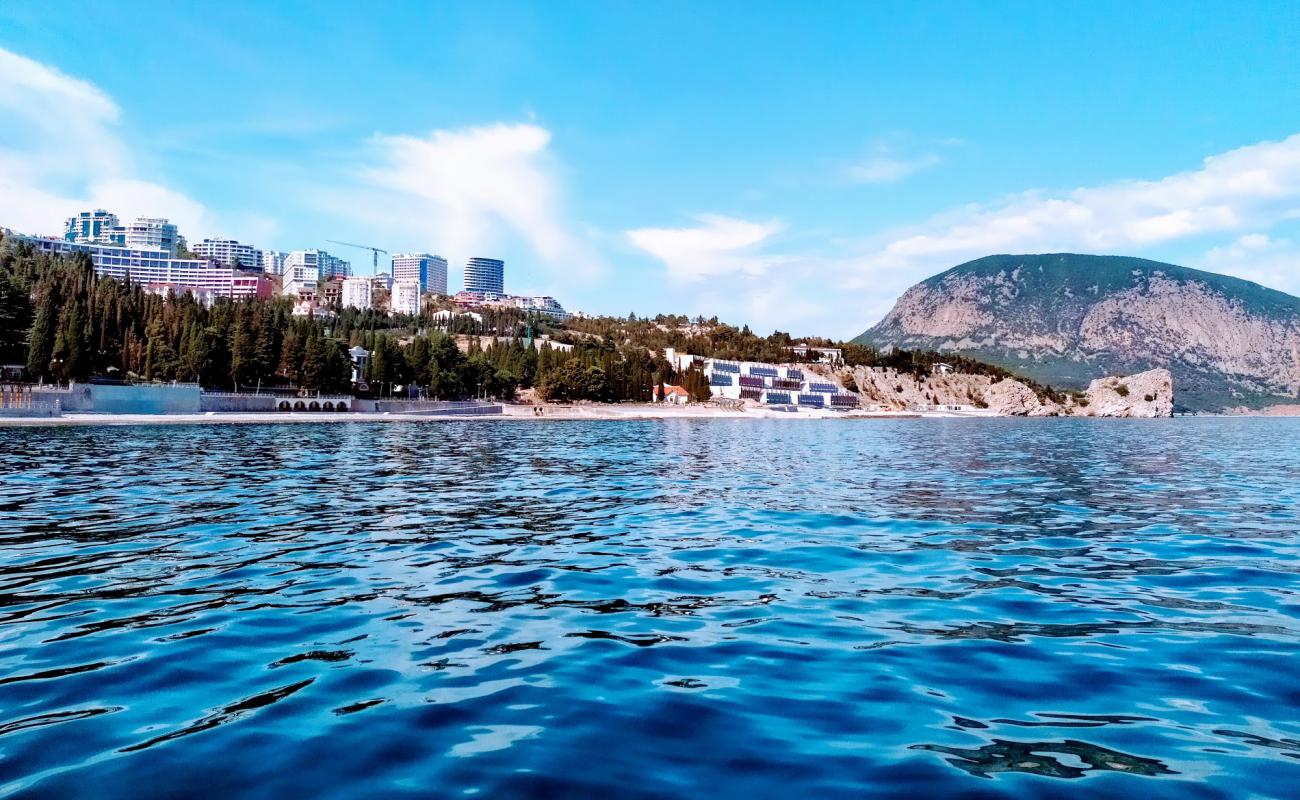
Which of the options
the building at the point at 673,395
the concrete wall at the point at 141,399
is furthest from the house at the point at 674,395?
the concrete wall at the point at 141,399

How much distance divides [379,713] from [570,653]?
7.73ft

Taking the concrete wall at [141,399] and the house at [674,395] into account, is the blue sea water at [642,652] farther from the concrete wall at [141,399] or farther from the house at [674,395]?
the house at [674,395]

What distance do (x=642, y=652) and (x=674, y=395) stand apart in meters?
182

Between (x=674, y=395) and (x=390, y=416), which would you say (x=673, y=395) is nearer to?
(x=674, y=395)

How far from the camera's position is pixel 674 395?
19125cm

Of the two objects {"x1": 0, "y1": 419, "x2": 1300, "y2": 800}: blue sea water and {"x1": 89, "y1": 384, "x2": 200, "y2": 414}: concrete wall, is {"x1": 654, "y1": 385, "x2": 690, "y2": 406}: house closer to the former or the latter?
→ {"x1": 89, "y1": 384, "x2": 200, "y2": 414}: concrete wall

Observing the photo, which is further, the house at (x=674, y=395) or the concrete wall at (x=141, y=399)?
the house at (x=674, y=395)

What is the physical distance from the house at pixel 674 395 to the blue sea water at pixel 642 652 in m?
168

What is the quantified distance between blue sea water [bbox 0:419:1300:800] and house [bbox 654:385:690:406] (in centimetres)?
16753

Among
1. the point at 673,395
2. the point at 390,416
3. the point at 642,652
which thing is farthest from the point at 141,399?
the point at 673,395

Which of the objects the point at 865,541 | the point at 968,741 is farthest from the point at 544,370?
the point at 968,741

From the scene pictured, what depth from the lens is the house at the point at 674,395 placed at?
7436 inches

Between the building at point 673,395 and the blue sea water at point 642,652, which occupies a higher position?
the building at point 673,395

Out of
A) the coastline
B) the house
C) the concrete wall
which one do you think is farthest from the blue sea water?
the house
